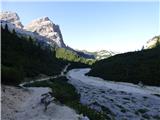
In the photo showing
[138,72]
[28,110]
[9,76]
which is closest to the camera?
[28,110]

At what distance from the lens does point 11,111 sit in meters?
28.8

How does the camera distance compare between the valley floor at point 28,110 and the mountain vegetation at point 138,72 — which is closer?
the valley floor at point 28,110

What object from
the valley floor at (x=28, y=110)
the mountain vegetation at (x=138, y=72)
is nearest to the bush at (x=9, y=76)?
the valley floor at (x=28, y=110)

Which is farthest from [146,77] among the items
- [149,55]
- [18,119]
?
A: [18,119]

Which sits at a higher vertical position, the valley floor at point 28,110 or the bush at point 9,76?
the bush at point 9,76

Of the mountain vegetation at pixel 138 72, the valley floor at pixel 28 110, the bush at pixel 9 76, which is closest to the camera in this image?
the valley floor at pixel 28 110

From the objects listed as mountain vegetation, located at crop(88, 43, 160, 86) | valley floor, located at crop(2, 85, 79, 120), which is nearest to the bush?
valley floor, located at crop(2, 85, 79, 120)

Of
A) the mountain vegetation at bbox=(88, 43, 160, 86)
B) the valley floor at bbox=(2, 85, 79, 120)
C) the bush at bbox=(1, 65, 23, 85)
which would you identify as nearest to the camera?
the valley floor at bbox=(2, 85, 79, 120)

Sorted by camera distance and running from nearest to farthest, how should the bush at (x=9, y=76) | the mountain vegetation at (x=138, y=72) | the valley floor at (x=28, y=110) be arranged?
the valley floor at (x=28, y=110)
the bush at (x=9, y=76)
the mountain vegetation at (x=138, y=72)

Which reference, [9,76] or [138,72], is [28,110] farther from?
[138,72]

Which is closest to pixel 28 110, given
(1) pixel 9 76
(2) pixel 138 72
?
(1) pixel 9 76

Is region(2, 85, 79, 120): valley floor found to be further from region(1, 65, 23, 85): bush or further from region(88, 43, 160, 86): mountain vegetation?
region(88, 43, 160, 86): mountain vegetation

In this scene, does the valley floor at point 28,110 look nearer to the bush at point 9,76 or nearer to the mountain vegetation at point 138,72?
the bush at point 9,76

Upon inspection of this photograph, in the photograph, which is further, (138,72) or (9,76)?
(138,72)
